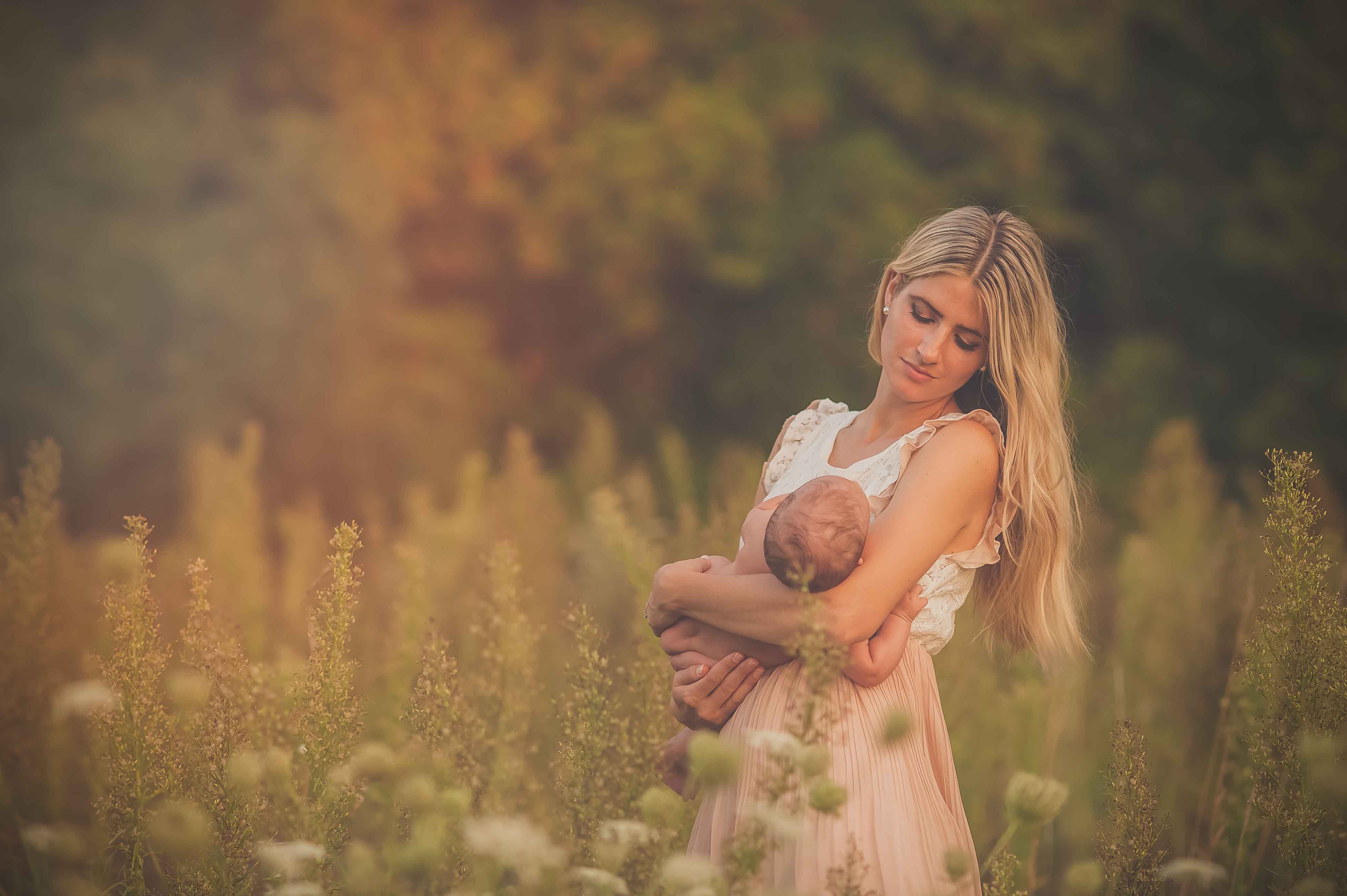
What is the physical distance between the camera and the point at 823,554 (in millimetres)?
1682

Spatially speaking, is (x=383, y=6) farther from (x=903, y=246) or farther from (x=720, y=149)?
(x=903, y=246)

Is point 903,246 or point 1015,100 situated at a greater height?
point 1015,100

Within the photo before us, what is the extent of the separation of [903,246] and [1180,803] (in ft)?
7.14

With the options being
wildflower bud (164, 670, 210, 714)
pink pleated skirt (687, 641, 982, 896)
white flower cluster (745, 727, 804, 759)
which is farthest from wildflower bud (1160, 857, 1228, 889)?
wildflower bud (164, 670, 210, 714)

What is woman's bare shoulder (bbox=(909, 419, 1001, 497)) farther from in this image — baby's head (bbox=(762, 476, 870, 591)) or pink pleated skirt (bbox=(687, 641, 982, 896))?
pink pleated skirt (bbox=(687, 641, 982, 896))

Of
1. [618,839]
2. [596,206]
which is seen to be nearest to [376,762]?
[618,839]

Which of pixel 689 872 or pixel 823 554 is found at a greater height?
pixel 823 554

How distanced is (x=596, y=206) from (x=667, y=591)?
651 centimetres

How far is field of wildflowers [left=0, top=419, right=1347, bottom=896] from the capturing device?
159cm

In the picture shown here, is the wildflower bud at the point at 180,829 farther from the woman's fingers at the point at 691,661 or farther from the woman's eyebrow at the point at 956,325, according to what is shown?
the woman's eyebrow at the point at 956,325

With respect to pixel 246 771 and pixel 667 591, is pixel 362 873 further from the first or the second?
pixel 667 591

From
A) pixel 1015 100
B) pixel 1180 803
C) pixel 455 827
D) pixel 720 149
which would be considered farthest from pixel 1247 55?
pixel 455 827

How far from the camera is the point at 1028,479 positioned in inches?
77.3

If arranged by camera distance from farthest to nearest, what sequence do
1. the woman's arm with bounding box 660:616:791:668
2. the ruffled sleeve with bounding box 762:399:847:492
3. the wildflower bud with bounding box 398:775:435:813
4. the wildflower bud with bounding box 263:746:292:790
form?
the ruffled sleeve with bounding box 762:399:847:492
the woman's arm with bounding box 660:616:791:668
the wildflower bud with bounding box 263:746:292:790
the wildflower bud with bounding box 398:775:435:813
